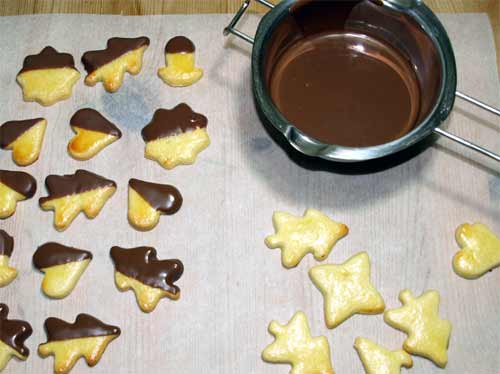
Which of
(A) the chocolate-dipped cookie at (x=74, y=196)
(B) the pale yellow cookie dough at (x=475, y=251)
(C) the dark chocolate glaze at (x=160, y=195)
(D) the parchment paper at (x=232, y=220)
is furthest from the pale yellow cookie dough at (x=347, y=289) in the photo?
(A) the chocolate-dipped cookie at (x=74, y=196)

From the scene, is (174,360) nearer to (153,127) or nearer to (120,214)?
(120,214)

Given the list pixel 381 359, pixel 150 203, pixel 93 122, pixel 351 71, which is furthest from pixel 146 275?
pixel 351 71

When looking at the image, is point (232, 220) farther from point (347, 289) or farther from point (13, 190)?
point (13, 190)

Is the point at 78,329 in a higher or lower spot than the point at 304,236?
lower

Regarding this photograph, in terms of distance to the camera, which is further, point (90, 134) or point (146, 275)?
point (90, 134)

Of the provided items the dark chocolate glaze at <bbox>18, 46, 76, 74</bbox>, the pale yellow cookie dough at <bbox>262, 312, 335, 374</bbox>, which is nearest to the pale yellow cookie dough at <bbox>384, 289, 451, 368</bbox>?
the pale yellow cookie dough at <bbox>262, 312, 335, 374</bbox>

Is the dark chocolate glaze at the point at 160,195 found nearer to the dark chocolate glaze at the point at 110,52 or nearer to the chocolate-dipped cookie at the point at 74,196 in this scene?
the chocolate-dipped cookie at the point at 74,196

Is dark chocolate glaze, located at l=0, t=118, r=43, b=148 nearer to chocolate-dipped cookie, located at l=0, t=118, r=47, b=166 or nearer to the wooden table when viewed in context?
chocolate-dipped cookie, located at l=0, t=118, r=47, b=166
